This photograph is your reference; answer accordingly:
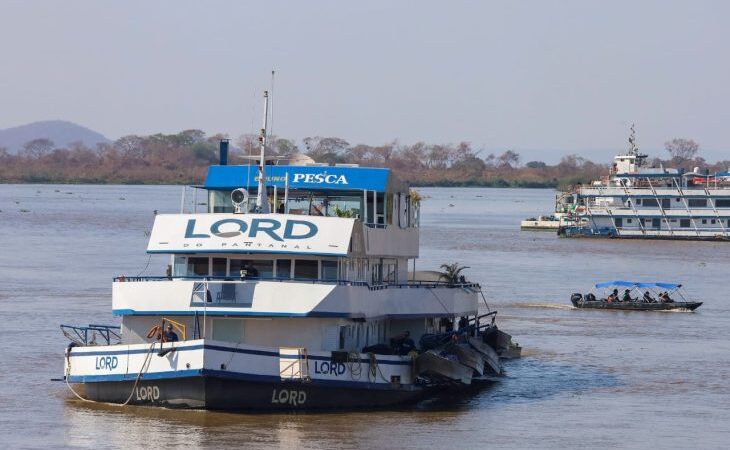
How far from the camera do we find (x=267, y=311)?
101ft

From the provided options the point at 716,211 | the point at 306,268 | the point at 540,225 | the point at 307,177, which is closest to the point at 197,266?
the point at 306,268

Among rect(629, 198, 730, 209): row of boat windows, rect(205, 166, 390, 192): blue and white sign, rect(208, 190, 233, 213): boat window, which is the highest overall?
rect(205, 166, 390, 192): blue and white sign

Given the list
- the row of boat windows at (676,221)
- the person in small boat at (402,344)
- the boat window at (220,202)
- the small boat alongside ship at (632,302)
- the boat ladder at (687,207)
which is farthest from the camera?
the row of boat windows at (676,221)

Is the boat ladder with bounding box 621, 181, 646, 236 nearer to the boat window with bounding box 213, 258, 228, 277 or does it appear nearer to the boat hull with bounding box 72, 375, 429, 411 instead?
the boat hull with bounding box 72, 375, 429, 411

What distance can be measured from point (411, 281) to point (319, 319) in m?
8.10

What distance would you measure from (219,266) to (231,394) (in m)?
3.20

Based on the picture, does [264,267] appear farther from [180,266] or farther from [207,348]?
[207,348]

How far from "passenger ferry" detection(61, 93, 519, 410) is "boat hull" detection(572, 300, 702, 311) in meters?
27.5

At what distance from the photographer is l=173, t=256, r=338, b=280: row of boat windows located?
1264 inches

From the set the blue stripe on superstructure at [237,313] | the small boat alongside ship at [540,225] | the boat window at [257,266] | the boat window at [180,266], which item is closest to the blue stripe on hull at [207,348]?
the blue stripe on superstructure at [237,313]

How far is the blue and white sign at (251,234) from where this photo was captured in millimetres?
31672

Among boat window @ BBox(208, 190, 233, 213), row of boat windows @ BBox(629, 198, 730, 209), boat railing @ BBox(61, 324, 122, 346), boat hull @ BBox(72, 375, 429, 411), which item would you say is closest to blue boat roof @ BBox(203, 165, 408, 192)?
boat window @ BBox(208, 190, 233, 213)

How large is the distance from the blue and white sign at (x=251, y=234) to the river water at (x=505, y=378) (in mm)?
3570

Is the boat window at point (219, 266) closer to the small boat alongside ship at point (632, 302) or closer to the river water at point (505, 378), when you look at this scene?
the river water at point (505, 378)
